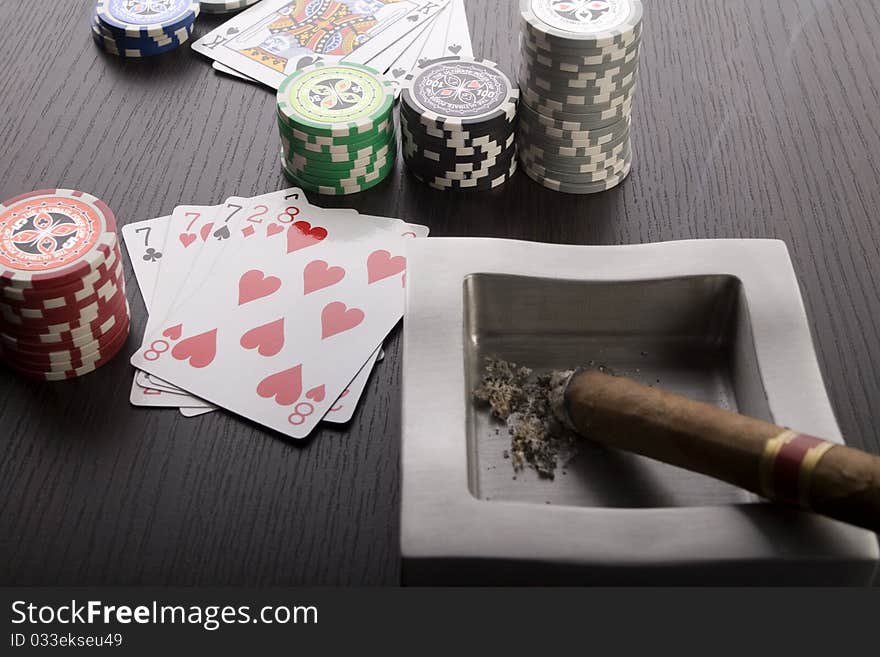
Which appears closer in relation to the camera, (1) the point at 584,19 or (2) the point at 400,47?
(1) the point at 584,19

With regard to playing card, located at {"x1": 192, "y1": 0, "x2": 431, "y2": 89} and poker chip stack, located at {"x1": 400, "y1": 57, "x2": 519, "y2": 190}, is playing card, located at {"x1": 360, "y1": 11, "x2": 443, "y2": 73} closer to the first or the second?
playing card, located at {"x1": 192, "y1": 0, "x2": 431, "y2": 89}

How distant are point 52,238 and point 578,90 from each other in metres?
0.72

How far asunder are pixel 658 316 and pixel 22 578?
0.78m

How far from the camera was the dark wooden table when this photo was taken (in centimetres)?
118

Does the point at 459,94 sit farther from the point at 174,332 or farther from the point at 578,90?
the point at 174,332

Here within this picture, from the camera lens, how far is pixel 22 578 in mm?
1133

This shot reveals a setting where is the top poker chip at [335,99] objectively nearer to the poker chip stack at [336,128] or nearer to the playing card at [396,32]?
the poker chip stack at [336,128]

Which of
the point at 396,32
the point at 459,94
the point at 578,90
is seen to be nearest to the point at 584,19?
the point at 578,90

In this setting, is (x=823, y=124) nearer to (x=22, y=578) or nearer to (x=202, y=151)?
(x=202, y=151)

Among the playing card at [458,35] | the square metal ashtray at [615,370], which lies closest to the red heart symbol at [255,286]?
the square metal ashtray at [615,370]

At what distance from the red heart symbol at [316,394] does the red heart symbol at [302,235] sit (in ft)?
0.88

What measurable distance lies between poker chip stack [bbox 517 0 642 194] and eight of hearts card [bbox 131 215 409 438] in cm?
25

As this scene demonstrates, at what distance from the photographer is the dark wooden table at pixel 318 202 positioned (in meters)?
1.18

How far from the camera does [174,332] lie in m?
1.39
